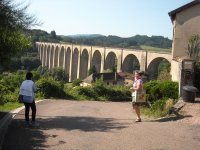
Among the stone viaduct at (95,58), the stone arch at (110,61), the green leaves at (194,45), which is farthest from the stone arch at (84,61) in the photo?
the green leaves at (194,45)

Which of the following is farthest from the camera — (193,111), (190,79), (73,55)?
(73,55)

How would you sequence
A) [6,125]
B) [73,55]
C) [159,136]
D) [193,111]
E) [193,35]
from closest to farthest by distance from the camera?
[159,136] → [6,125] → [193,111] → [193,35] → [73,55]

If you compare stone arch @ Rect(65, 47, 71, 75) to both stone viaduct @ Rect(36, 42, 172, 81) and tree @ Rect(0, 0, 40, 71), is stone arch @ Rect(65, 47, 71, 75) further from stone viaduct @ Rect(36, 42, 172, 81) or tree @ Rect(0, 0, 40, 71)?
tree @ Rect(0, 0, 40, 71)

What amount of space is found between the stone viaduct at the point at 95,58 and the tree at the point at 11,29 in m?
31.3

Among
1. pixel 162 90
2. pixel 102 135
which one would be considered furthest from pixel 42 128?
pixel 162 90

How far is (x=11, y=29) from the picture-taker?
9852mm

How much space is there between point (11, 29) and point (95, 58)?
62.8 meters

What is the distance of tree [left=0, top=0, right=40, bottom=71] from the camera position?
9.51m

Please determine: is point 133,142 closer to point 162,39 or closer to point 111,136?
point 111,136

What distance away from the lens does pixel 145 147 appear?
6652 mm

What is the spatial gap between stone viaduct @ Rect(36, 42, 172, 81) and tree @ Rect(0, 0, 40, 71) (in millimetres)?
31336

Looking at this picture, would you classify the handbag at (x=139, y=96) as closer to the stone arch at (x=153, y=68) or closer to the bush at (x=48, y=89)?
the bush at (x=48, y=89)

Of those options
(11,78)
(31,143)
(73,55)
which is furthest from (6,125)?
(73,55)

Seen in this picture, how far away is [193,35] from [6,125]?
1577 cm
